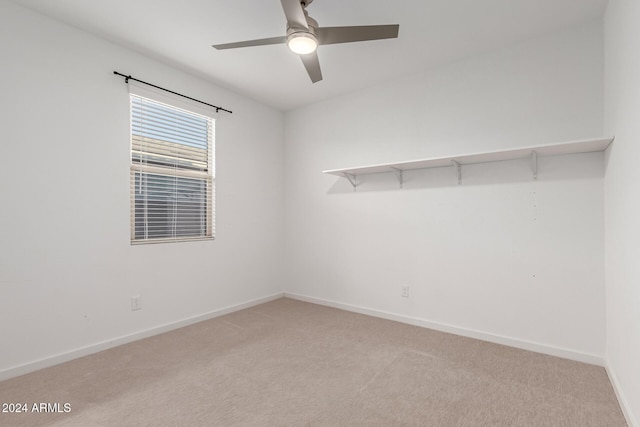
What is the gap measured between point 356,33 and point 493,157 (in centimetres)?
166

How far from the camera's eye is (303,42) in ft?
6.23

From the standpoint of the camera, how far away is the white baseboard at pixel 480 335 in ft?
8.09

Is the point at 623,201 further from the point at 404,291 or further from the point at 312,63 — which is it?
the point at 312,63

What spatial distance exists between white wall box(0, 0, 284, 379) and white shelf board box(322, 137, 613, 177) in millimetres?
2122

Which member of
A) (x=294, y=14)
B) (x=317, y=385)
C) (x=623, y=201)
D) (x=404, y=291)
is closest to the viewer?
(x=294, y=14)

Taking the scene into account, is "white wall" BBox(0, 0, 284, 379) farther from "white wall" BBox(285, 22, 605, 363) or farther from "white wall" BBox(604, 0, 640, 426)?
"white wall" BBox(604, 0, 640, 426)

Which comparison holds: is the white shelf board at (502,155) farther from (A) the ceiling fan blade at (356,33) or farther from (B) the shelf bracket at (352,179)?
(A) the ceiling fan blade at (356,33)

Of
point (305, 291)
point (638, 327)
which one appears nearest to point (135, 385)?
point (305, 291)

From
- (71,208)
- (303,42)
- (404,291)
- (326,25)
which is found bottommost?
(404,291)

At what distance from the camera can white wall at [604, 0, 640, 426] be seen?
64.5 inches

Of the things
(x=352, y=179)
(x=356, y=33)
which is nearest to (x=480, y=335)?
(x=352, y=179)

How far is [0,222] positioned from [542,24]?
4328mm

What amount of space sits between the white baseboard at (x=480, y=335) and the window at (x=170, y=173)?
1936 mm

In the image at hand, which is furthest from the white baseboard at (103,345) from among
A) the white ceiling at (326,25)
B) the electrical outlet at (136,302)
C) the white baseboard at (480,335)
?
the white ceiling at (326,25)
